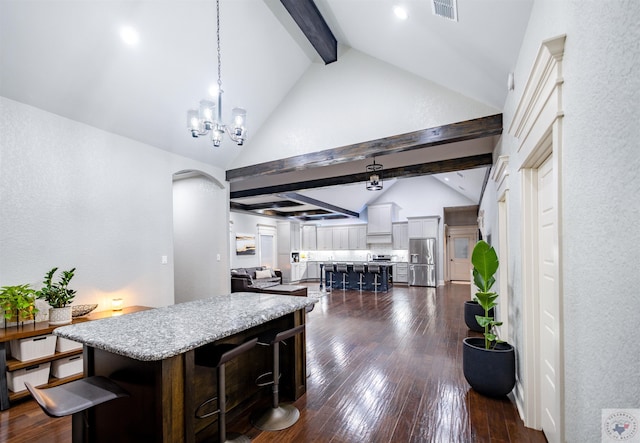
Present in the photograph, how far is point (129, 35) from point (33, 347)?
3139 millimetres

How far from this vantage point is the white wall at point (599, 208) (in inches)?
30.8

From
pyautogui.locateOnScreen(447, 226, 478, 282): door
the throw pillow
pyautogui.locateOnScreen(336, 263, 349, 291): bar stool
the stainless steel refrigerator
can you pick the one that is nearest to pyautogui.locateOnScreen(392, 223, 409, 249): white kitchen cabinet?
the stainless steel refrigerator

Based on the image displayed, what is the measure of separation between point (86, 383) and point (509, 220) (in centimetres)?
339

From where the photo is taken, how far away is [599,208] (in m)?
0.96

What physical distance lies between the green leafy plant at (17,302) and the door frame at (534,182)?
13.2 ft

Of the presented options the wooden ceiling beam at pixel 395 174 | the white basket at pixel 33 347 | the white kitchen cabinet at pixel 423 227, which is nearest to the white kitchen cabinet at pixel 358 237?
the white kitchen cabinet at pixel 423 227

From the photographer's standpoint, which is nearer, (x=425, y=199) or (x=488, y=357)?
(x=488, y=357)

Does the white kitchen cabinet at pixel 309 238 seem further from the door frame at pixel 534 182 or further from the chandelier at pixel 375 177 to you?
the door frame at pixel 534 182

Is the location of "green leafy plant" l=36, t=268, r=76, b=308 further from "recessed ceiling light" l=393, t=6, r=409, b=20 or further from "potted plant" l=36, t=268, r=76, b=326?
"recessed ceiling light" l=393, t=6, r=409, b=20

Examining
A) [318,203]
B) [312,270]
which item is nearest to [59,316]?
[318,203]

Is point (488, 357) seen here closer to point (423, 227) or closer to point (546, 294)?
point (546, 294)

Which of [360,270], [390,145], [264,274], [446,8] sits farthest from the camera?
[264,274]

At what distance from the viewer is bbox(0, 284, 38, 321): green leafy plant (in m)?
2.64

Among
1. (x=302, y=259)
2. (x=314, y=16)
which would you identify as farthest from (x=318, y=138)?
(x=302, y=259)
